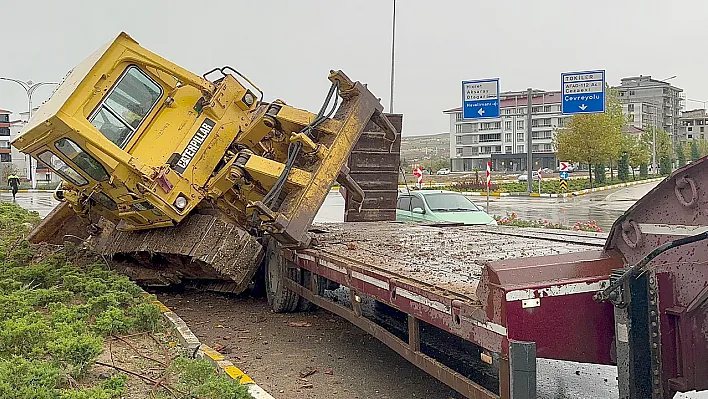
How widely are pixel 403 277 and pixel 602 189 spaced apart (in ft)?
141

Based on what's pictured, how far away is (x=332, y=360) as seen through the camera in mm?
7434

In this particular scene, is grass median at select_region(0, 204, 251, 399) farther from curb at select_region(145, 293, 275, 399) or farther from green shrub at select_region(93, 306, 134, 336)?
curb at select_region(145, 293, 275, 399)

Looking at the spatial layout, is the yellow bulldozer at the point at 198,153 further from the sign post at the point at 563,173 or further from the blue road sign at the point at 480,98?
the sign post at the point at 563,173

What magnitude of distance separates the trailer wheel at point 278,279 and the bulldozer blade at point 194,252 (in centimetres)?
21

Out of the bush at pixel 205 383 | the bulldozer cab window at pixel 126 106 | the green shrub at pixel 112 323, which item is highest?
the bulldozer cab window at pixel 126 106

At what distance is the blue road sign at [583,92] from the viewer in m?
30.5

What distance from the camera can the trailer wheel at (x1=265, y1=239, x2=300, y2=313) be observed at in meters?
8.97

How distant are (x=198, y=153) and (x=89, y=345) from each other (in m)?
3.63

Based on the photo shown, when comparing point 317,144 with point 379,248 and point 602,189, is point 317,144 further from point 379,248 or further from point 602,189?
point 602,189

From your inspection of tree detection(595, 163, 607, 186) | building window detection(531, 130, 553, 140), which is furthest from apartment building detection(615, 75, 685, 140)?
tree detection(595, 163, 607, 186)

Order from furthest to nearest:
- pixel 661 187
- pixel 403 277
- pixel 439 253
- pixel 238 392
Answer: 1. pixel 439 253
2. pixel 403 277
3. pixel 238 392
4. pixel 661 187

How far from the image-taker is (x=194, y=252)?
29.1 feet

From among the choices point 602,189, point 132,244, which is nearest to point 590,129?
point 602,189

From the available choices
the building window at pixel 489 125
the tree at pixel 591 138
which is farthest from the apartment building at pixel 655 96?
the tree at pixel 591 138
